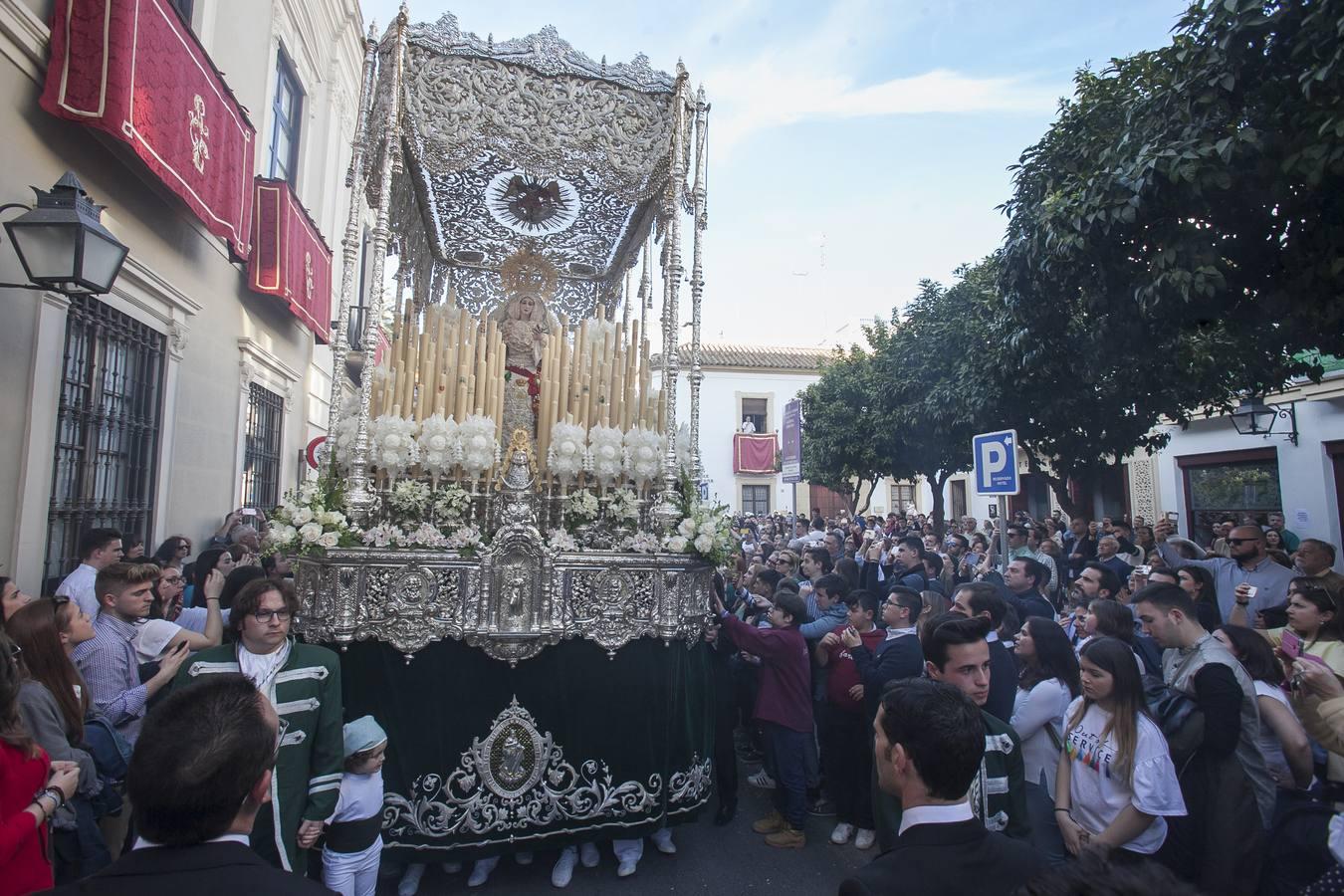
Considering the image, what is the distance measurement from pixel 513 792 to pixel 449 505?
5.11ft

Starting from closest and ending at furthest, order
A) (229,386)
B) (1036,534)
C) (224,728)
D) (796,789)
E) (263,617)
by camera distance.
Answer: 1. (224,728)
2. (263,617)
3. (796,789)
4. (229,386)
5. (1036,534)

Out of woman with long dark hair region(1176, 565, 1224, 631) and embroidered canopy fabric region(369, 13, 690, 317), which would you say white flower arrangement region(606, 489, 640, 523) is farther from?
woman with long dark hair region(1176, 565, 1224, 631)

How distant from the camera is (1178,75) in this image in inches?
215

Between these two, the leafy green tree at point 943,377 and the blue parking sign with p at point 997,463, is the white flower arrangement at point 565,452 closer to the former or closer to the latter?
the blue parking sign with p at point 997,463

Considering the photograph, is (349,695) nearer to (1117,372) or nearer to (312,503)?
(312,503)

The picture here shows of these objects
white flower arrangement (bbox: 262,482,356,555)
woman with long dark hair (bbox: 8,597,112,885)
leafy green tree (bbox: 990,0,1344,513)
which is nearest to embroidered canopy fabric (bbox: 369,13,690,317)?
white flower arrangement (bbox: 262,482,356,555)

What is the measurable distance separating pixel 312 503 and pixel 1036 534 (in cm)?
912

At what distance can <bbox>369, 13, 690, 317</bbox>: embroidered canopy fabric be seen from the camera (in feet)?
16.2

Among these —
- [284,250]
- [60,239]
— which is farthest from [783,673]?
[284,250]

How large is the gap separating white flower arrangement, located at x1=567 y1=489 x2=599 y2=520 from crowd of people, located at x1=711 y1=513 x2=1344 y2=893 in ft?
3.40

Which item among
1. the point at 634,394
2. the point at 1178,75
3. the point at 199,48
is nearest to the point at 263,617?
the point at 634,394

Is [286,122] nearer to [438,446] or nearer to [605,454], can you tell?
[438,446]

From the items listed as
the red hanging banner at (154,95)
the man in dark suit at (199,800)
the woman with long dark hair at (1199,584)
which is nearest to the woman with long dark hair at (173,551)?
the red hanging banner at (154,95)

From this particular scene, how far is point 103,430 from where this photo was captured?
6.39 meters
